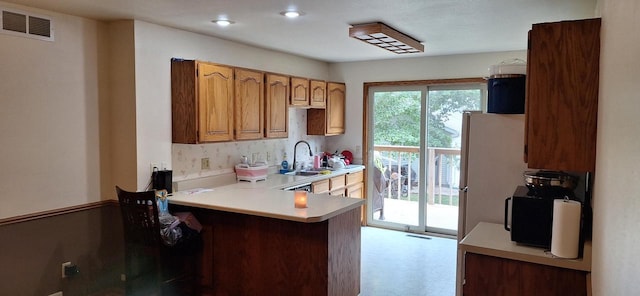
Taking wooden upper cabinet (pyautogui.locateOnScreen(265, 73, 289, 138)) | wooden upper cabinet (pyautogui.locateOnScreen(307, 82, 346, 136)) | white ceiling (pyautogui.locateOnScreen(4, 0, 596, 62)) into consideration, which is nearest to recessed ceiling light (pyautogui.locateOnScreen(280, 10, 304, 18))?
white ceiling (pyautogui.locateOnScreen(4, 0, 596, 62))

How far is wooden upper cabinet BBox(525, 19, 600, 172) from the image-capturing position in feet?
6.67

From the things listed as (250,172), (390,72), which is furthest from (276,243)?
(390,72)

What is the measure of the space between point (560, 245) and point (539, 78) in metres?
0.81

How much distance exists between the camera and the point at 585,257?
81.9 inches

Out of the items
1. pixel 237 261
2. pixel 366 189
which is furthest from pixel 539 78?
pixel 366 189

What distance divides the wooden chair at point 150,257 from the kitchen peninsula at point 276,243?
0.15 meters

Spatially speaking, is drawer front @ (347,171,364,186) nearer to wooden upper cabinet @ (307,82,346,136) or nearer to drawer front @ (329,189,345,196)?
drawer front @ (329,189,345,196)

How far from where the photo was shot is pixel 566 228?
210 cm

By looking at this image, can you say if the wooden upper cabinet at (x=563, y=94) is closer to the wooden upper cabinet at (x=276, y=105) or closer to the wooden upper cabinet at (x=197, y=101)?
the wooden upper cabinet at (x=197, y=101)

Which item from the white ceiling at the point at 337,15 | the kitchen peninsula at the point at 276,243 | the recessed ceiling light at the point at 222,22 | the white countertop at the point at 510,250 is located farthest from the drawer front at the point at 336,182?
the white countertop at the point at 510,250

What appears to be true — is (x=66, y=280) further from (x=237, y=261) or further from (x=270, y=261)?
(x=270, y=261)

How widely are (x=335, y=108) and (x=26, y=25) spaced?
11.8 feet

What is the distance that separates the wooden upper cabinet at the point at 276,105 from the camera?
4.51m

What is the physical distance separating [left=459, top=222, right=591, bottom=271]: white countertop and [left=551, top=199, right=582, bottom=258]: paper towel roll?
4cm
